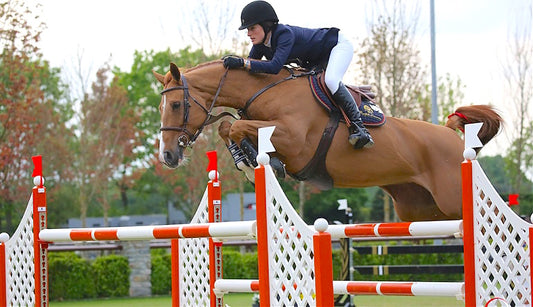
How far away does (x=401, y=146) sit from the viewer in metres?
5.21

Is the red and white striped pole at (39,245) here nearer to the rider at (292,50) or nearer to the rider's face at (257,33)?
the rider at (292,50)

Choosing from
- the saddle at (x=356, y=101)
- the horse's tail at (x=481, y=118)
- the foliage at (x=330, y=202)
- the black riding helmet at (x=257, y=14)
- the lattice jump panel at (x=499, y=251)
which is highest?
the black riding helmet at (x=257, y=14)

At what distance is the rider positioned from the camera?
4.85 m

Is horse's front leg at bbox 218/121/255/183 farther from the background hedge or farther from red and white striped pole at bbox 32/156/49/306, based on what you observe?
the background hedge

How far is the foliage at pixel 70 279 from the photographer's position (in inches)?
460

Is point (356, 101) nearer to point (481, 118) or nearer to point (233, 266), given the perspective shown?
point (481, 118)

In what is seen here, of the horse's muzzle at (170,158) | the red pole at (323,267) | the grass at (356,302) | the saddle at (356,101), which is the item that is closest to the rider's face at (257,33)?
the saddle at (356,101)

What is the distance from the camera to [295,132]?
4.75 m

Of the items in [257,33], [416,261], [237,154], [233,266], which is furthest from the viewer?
[416,261]

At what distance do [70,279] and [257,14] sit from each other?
8.08 m

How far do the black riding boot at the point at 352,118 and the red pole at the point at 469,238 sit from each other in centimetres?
123

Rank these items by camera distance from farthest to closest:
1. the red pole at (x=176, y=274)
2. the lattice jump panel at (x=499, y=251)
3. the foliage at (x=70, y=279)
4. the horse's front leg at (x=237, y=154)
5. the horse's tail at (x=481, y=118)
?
the foliage at (x=70, y=279)
the horse's tail at (x=481, y=118)
the red pole at (x=176, y=274)
the horse's front leg at (x=237, y=154)
the lattice jump panel at (x=499, y=251)

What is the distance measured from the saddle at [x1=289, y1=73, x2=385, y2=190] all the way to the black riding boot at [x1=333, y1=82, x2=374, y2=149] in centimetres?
8

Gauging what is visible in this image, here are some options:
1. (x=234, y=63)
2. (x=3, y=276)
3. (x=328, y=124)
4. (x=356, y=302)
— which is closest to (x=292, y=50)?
(x=234, y=63)
